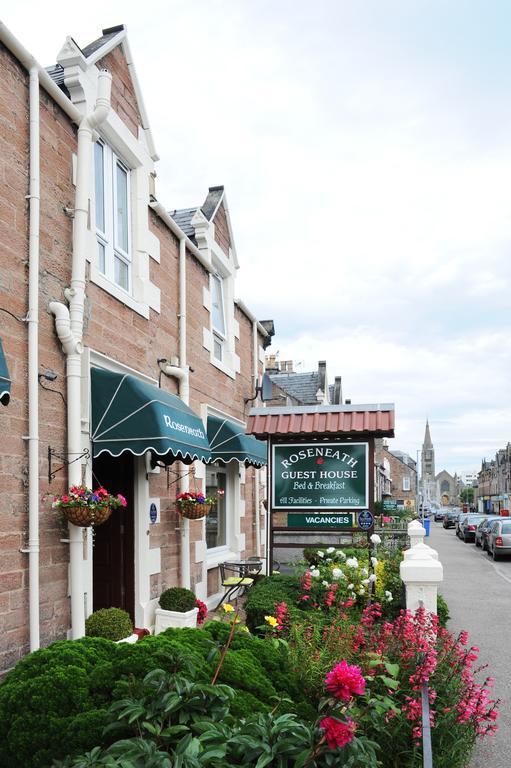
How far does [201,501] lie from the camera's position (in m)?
9.37

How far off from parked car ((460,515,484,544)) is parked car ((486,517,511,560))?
925 cm

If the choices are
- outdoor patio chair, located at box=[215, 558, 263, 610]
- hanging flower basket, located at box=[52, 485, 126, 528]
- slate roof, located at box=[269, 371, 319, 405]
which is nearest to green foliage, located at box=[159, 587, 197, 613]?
outdoor patio chair, located at box=[215, 558, 263, 610]

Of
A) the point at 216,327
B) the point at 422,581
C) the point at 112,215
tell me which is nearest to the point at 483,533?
the point at 216,327

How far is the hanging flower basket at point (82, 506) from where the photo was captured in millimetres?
6147

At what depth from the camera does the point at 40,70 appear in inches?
249

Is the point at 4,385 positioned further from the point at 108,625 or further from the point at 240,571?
the point at 240,571

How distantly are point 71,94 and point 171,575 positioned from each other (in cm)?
641

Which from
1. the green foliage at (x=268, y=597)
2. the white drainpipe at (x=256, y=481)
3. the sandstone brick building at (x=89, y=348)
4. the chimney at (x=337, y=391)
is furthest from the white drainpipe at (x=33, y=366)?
the chimney at (x=337, y=391)

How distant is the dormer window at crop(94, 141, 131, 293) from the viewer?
314 inches

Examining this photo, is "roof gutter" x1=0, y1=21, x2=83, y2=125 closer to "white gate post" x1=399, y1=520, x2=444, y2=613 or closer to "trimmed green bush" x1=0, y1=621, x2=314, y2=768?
"trimmed green bush" x1=0, y1=621, x2=314, y2=768

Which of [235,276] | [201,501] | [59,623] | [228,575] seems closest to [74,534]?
[59,623]

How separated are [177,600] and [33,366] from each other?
403 cm

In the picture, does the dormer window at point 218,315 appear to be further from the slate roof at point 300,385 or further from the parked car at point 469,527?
the parked car at point 469,527

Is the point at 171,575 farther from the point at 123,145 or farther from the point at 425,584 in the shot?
the point at 123,145
